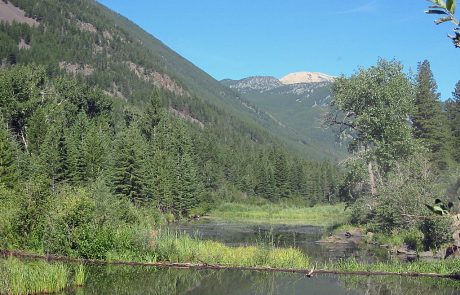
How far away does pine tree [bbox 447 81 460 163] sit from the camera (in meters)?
89.9

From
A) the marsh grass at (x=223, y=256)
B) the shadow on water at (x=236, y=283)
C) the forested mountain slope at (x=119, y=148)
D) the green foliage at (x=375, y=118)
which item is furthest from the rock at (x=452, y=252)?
the forested mountain slope at (x=119, y=148)

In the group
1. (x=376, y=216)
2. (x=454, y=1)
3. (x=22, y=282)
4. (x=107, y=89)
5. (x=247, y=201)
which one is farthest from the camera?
(x=107, y=89)

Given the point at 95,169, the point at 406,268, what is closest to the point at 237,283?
the point at 406,268

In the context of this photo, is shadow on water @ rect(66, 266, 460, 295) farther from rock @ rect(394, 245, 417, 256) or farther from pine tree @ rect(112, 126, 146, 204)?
pine tree @ rect(112, 126, 146, 204)

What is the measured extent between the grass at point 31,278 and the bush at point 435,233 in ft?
81.9

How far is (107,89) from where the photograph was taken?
192375 mm

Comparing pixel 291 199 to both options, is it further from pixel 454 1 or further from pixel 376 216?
pixel 454 1

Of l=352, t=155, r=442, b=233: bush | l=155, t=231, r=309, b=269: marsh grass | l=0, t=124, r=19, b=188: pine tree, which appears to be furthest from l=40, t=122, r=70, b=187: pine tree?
l=155, t=231, r=309, b=269: marsh grass

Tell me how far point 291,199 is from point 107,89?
327ft

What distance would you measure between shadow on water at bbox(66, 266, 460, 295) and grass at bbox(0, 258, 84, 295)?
0.70m

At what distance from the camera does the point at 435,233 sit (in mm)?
34781

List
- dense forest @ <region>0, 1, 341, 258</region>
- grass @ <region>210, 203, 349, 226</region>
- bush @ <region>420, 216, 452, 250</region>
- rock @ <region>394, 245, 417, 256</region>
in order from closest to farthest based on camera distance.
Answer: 1. dense forest @ <region>0, 1, 341, 258</region>
2. bush @ <region>420, 216, 452, 250</region>
3. rock @ <region>394, 245, 417, 256</region>
4. grass @ <region>210, 203, 349, 226</region>

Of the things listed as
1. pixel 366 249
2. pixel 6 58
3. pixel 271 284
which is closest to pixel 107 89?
pixel 6 58

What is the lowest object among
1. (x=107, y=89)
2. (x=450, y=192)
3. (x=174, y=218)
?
(x=174, y=218)
